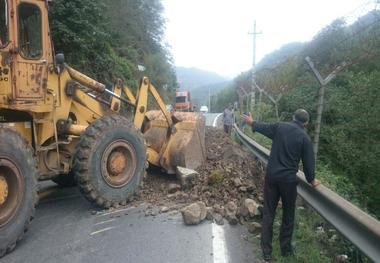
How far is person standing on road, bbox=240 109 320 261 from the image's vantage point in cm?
496

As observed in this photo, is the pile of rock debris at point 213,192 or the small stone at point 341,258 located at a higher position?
the pile of rock debris at point 213,192

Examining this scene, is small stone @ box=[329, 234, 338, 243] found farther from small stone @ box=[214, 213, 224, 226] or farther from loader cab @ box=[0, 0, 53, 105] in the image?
loader cab @ box=[0, 0, 53, 105]

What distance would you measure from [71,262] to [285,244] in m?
2.33

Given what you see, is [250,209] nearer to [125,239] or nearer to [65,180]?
[125,239]

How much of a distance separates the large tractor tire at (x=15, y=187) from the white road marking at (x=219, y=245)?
2.28m

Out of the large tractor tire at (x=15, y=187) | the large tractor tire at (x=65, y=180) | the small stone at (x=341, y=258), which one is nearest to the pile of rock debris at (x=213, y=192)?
the small stone at (x=341, y=258)

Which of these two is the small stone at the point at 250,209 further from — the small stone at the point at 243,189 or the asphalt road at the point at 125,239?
the small stone at the point at 243,189

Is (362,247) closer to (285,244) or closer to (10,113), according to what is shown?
(285,244)

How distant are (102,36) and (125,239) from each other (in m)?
14.6

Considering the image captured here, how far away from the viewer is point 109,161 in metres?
7.06

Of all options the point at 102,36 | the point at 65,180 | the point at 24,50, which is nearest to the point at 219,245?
the point at 24,50

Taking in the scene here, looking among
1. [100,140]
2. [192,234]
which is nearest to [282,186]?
[192,234]

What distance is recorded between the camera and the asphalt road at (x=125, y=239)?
483 centimetres

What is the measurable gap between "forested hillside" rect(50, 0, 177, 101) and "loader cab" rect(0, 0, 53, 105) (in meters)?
4.61
